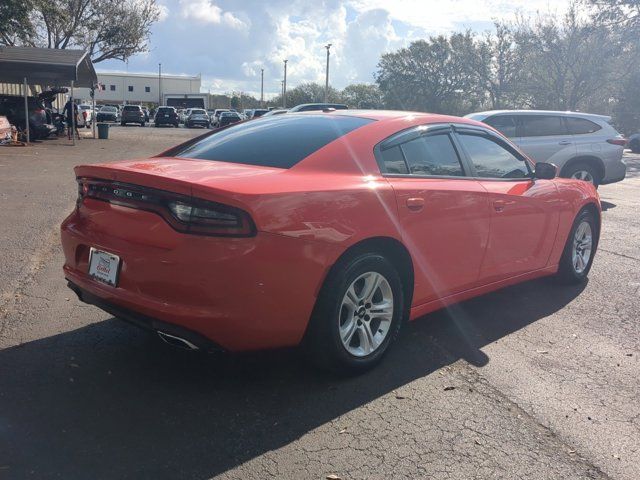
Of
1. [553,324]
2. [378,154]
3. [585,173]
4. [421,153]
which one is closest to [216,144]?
[378,154]

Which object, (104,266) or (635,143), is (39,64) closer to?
(104,266)

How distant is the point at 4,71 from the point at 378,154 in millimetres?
22563

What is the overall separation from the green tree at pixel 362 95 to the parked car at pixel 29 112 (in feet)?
137

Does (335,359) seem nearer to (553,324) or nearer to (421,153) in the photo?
(421,153)

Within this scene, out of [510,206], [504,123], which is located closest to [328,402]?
[510,206]

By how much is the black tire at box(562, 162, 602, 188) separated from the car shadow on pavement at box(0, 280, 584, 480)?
25.9 ft

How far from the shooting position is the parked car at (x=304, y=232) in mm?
3035

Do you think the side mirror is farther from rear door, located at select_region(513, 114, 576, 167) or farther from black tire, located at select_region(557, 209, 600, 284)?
rear door, located at select_region(513, 114, 576, 167)

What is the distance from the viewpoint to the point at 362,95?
73812mm

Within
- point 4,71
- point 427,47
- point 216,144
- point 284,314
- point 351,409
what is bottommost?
point 351,409

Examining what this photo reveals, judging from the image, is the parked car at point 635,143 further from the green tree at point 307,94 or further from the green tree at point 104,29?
the green tree at point 307,94

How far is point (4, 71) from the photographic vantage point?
2206 centimetres

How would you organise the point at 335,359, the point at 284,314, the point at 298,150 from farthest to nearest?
the point at 298,150
the point at 335,359
the point at 284,314

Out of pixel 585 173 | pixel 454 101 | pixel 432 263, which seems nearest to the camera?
pixel 432 263
